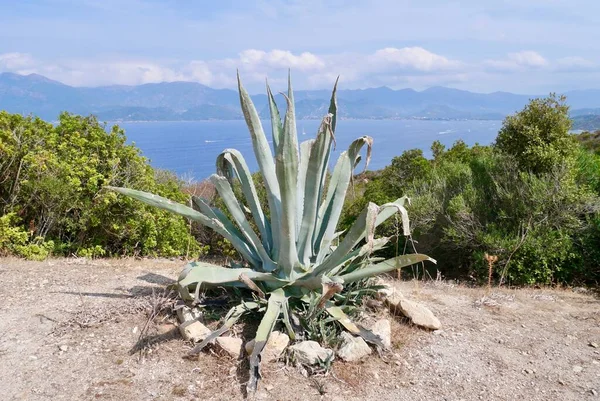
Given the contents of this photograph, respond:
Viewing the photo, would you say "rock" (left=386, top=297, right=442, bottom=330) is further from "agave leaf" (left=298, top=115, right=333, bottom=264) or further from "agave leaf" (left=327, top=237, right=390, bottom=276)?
"agave leaf" (left=298, top=115, right=333, bottom=264)

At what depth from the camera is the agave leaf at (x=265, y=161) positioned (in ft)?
11.5

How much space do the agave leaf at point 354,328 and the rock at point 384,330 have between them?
9cm

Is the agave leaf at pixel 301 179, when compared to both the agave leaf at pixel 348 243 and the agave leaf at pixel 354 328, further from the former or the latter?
the agave leaf at pixel 354 328

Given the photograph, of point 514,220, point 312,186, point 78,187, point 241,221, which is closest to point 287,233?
point 312,186

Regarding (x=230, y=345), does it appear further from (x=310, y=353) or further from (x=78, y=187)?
(x=78, y=187)

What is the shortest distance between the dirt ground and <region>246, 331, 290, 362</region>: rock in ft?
0.21

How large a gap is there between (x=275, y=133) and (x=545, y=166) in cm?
505

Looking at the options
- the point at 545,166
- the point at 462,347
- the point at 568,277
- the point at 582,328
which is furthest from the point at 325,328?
the point at 545,166

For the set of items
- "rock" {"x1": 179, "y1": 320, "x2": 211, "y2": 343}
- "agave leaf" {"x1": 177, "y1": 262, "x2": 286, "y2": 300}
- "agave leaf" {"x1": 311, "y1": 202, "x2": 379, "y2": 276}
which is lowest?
"rock" {"x1": 179, "y1": 320, "x2": 211, "y2": 343}

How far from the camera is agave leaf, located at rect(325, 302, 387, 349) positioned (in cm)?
333

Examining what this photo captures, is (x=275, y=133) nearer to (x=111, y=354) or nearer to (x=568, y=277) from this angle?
(x=111, y=354)

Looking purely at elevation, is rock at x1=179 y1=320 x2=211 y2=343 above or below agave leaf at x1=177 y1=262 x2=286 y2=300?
below

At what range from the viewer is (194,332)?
3.38 m

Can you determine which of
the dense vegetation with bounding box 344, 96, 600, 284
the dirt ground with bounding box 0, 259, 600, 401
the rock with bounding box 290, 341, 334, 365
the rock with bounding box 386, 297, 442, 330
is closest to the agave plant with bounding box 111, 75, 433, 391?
the rock with bounding box 290, 341, 334, 365
